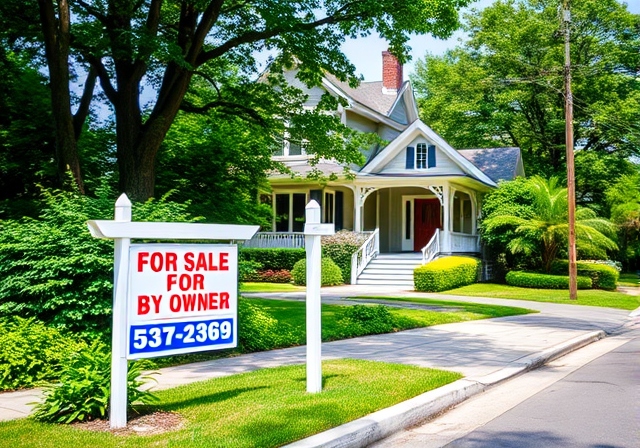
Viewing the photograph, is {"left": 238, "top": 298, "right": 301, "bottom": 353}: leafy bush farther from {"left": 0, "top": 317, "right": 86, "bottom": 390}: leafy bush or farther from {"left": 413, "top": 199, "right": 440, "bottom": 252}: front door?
{"left": 413, "top": 199, "right": 440, "bottom": 252}: front door

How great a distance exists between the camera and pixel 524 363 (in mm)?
10406

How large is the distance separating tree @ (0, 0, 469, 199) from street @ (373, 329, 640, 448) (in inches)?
337

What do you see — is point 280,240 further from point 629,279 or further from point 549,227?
point 629,279

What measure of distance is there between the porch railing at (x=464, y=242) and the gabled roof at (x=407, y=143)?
8.49 feet

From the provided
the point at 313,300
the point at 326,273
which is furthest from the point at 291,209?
the point at 313,300

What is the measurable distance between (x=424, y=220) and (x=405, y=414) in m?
27.5

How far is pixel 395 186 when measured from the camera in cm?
3156

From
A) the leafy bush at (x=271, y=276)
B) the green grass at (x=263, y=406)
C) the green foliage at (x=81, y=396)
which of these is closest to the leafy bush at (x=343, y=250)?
the leafy bush at (x=271, y=276)

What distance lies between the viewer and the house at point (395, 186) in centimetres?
3041

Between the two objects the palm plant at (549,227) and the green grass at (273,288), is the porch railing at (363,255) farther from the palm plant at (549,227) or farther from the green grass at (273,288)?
the palm plant at (549,227)

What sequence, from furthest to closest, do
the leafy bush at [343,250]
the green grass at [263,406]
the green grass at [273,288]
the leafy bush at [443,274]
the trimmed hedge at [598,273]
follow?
the trimmed hedge at [598,273]
the leafy bush at [343,250]
the leafy bush at [443,274]
the green grass at [273,288]
the green grass at [263,406]

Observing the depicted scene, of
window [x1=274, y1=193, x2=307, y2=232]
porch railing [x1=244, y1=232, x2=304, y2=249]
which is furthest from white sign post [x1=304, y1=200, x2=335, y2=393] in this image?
window [x1=274, y1=193, x2=307, y2=232]

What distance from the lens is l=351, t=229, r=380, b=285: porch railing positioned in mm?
28625

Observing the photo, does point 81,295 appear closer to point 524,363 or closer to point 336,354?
point 336,354
